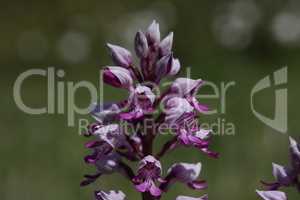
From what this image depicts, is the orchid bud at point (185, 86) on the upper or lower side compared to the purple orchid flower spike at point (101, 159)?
upper

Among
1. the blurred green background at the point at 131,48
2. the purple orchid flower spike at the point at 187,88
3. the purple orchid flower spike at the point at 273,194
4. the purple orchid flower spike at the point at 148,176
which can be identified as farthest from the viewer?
the blurred green background at the point at 131,48

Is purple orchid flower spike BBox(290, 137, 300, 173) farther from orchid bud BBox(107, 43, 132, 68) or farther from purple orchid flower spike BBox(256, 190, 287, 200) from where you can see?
orchid bud BBox(107, 43, 132, 68)

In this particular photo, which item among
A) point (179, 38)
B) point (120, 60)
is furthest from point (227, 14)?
point (120, 60)

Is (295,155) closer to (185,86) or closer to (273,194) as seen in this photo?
(273,194)
